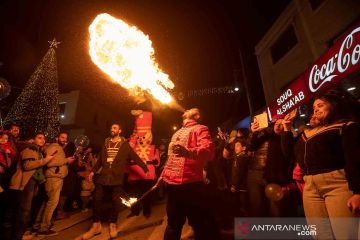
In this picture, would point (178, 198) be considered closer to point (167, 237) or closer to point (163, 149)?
point (167, 237)

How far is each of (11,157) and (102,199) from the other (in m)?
2.20

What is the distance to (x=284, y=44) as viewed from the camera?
14.0 metres

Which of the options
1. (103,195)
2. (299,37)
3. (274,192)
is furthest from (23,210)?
(299,37)

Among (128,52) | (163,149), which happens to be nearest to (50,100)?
(163,149)

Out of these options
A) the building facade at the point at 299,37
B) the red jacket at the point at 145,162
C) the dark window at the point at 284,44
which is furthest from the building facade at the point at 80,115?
the red jacket at the point at 145,162

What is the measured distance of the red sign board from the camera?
11.4ft

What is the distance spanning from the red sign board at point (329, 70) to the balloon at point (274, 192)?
2134 millimetres

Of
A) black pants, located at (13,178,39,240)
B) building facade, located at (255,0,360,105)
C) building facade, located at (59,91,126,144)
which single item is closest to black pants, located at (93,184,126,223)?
black pants, located at (13,178,39,240)

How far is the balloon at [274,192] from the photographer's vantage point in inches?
134

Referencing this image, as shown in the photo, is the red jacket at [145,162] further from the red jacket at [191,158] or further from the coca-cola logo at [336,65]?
the coca-cola logo at [336,65]

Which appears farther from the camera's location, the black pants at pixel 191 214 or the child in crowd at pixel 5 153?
the child in crowd at pixel 5 153

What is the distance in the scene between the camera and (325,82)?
4.18 m

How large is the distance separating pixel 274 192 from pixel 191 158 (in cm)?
147

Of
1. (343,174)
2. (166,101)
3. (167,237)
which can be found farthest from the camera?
(166,101)
